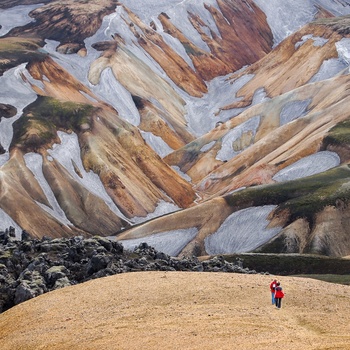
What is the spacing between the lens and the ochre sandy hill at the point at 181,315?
32.4 m

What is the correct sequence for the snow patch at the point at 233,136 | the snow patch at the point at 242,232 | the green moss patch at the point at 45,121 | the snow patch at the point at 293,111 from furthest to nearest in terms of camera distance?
the snow patch at the point at 293,111
the snow patch at the point at 233,136
the green moss patch at the point at 45,121
the snow patch at the point at 242,232

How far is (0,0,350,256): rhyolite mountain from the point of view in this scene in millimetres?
103750

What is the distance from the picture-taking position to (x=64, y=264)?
51.3 metres

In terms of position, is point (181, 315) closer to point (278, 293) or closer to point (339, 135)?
point (278, 293)

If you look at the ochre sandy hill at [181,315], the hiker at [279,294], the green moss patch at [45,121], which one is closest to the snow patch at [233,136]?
the green moss patch at [45,121]

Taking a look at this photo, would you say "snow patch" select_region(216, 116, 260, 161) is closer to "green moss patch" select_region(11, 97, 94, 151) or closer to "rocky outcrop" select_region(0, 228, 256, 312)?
"green moss patch" select_region(11, 97, 94, 151)

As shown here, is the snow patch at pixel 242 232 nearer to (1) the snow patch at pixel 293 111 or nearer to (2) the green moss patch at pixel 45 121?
(2) the green moss patch at pixel 45 121

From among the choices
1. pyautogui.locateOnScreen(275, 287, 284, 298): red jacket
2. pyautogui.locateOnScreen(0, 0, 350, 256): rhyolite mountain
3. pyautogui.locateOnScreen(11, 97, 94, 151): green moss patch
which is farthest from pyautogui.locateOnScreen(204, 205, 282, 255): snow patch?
pyautogui.locateOnScreen(275, 287, 284, 298): red jacket

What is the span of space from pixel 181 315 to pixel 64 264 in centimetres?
1718

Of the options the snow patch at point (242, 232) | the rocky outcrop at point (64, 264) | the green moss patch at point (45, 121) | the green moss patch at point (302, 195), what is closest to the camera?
the rocky outcrop at point (64, 264)

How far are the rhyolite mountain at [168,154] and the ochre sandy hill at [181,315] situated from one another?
1936 inches

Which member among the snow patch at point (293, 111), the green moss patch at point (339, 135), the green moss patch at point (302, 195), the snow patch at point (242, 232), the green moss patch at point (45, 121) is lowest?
the snow patch at point (242, 232)

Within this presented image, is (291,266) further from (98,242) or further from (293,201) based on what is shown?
(293,201)

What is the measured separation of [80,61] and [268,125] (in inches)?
2237
